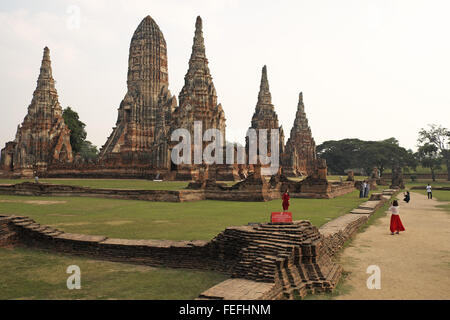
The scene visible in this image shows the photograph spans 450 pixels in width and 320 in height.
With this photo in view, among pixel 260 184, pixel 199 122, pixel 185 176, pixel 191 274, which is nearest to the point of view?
pixel 191 274

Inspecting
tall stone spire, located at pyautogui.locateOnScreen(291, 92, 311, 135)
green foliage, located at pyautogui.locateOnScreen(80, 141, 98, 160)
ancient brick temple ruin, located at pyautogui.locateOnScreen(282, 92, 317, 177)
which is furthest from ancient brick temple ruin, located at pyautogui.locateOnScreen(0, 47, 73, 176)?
tall stone spire, located at pyautogui.locateOnScreen(291, 92, 311, 135)

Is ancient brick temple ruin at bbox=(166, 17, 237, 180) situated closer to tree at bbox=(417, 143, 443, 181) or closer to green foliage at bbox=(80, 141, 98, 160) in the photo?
tree at bbox=(417, 143, 443, 181)

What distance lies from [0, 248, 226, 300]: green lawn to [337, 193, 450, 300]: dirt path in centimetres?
234

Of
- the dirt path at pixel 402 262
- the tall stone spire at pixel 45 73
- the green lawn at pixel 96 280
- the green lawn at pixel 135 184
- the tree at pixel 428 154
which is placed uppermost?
the tall stone spire at pixel 45 73

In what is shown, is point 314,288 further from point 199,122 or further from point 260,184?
point 199,122

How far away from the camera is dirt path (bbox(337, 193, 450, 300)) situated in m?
4.90

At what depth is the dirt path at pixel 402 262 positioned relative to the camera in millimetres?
4898

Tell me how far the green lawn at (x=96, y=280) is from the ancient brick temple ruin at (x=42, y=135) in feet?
114

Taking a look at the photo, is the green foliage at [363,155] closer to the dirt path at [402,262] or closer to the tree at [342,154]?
the tree at [342,154]

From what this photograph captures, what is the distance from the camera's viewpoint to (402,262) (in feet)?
21.3

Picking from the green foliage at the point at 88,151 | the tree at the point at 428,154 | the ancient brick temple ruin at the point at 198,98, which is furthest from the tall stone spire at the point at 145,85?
the tree at the point at 428,154

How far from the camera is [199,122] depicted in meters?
31.2

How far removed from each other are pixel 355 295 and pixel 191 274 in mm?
2604

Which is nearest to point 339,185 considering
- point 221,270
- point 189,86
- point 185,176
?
point 185,176
